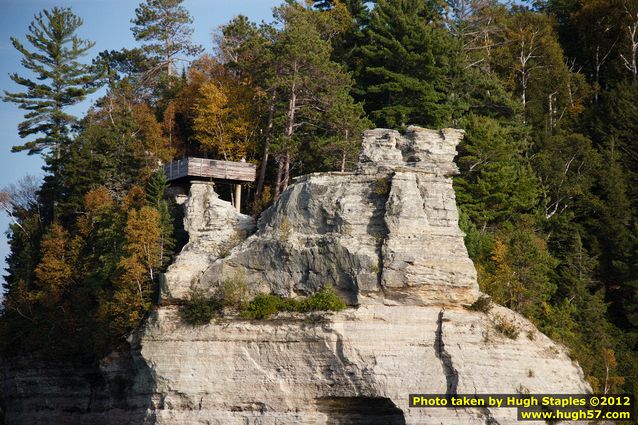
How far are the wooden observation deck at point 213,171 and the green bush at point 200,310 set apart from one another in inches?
281

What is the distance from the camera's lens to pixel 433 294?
3544cm

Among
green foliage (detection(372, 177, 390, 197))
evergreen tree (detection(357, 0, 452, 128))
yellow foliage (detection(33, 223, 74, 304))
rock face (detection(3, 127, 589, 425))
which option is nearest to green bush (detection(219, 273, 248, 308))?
rock face (detection(3, 127, 589, 425))

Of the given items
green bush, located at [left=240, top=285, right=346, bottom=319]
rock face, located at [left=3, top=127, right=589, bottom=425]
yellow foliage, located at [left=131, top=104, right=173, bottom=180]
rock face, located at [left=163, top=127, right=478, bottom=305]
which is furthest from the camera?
yellow foliage, located at [left=131, top=104, right=173, bottom=180]

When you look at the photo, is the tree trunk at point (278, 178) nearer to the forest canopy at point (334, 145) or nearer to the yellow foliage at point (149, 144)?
the forest canopy at point (334, 145)

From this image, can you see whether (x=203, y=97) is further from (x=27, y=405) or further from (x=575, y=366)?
(x=575, y=366)

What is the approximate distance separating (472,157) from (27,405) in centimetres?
2250

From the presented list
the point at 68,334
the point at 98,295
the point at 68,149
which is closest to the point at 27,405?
the point at 68,334

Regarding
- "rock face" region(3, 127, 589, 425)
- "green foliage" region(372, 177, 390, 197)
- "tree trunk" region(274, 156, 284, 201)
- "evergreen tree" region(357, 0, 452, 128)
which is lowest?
"rock face" region(3, 127, 589, 425)

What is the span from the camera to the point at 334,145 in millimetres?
43406

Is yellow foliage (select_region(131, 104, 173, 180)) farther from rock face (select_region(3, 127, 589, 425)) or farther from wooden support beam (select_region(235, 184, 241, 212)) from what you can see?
rock face (select_region(3, 127, 589, 425))

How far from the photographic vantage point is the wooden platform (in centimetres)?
4281

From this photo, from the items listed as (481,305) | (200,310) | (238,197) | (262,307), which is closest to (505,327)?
(481,305)

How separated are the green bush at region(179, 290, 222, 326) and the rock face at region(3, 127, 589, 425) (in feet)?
1.08

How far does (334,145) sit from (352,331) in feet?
35.1
